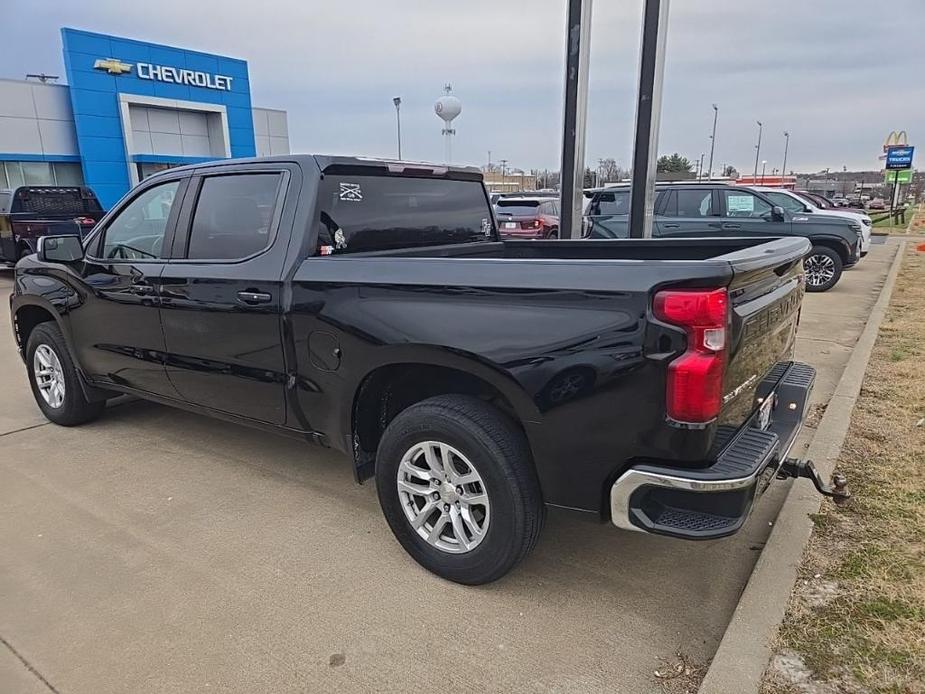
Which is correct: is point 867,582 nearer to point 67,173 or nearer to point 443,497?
point 443,497

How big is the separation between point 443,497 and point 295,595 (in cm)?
79

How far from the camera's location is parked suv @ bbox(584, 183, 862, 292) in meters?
11.5

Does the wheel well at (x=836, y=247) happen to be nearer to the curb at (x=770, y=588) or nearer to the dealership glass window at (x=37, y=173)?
the curb at (x=770, y=588)

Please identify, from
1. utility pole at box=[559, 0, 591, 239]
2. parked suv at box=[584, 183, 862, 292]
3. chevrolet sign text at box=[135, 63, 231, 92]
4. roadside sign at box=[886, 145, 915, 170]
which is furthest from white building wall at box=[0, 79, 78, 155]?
roadside sign at box=[886, 145, 915, 170]

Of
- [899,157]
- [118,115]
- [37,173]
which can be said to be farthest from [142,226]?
[899,157]

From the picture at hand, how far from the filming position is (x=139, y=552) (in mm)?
3301

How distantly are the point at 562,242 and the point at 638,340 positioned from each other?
215cm

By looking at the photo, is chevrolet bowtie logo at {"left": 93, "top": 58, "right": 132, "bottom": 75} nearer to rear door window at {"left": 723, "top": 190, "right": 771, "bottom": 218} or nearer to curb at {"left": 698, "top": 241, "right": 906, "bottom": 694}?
rear door window at {"left": 723, "top": 190, "right": 771, "bottom": 218}

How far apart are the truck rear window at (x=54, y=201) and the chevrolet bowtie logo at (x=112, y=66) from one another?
1310 centimetres

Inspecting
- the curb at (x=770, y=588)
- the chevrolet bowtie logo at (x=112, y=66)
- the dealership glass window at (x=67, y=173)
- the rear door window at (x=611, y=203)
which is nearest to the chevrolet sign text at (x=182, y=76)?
the chevrolet bowtie logo at (x=112, y=66)

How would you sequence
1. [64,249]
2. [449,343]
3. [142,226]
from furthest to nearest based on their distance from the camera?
[64,249]
[142,226]
[449,343]

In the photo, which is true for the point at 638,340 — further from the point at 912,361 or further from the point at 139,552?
the point at 912,361

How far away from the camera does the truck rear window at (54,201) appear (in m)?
13.8

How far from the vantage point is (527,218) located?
15.2m
